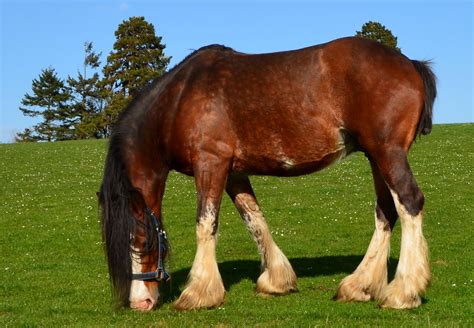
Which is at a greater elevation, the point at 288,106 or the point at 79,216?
the point at 288,106

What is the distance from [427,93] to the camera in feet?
26.7

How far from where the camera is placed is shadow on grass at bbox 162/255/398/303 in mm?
10305

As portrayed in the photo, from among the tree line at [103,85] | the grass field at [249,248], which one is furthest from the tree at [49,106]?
the grass field at [249,248]

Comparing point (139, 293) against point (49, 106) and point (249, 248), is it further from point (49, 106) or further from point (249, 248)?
point (49, 106)

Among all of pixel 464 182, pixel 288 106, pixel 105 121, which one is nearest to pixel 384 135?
pixel 288 106

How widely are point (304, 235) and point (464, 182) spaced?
10024mm

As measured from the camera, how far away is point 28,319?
7.96 m

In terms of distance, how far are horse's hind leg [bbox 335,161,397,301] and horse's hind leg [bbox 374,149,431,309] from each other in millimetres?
641

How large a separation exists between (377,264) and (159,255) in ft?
9.08

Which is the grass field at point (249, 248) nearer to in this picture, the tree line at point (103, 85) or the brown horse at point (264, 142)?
the brown horse at point (264, 142)

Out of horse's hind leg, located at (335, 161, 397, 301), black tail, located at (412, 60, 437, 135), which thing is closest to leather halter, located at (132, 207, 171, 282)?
horse's hind leg, located at (335, 161, 397, 301)

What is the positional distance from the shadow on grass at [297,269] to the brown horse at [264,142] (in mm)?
1555

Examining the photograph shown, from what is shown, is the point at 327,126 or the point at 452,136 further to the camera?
the point at 452,136

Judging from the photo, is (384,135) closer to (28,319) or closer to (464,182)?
(28,319)
